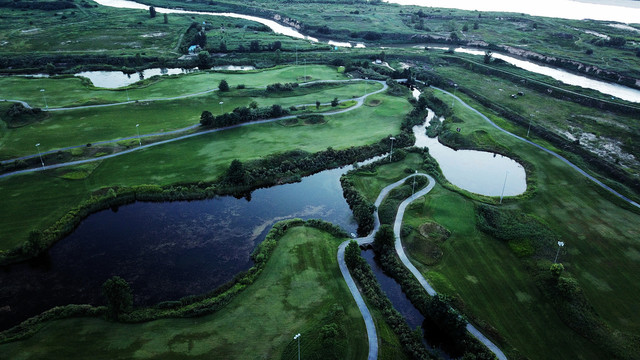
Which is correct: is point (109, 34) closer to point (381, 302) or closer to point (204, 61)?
point (204, 61)

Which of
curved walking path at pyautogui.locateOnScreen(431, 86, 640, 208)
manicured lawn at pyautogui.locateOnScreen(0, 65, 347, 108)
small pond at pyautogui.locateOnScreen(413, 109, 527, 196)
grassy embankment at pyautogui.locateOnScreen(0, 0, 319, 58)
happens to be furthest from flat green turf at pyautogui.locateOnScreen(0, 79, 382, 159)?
grassy embankment at pyautogui.locateOnScreen(0, 0, 319, 58)

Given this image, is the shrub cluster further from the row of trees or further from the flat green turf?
the flat green turf


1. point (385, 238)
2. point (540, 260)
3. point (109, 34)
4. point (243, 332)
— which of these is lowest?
point (243, 332)

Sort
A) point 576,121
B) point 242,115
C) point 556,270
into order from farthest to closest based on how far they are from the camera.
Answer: point 576,121, point 242,115, point 556,270

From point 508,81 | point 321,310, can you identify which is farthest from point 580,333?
point 508,81

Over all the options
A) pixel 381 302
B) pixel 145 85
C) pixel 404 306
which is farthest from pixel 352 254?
pixel 145 85

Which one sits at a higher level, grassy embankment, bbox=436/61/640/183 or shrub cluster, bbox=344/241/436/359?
grassy embankment, bbox=436/61/640/183

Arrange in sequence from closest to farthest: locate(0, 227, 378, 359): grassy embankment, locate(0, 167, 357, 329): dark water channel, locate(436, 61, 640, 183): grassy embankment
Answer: locate(0, 227, 378, 359): grassy embankment
locate(0, 167, 357, 329): dark water channel
locate(436, 61, 640, 183): grassy embankment
